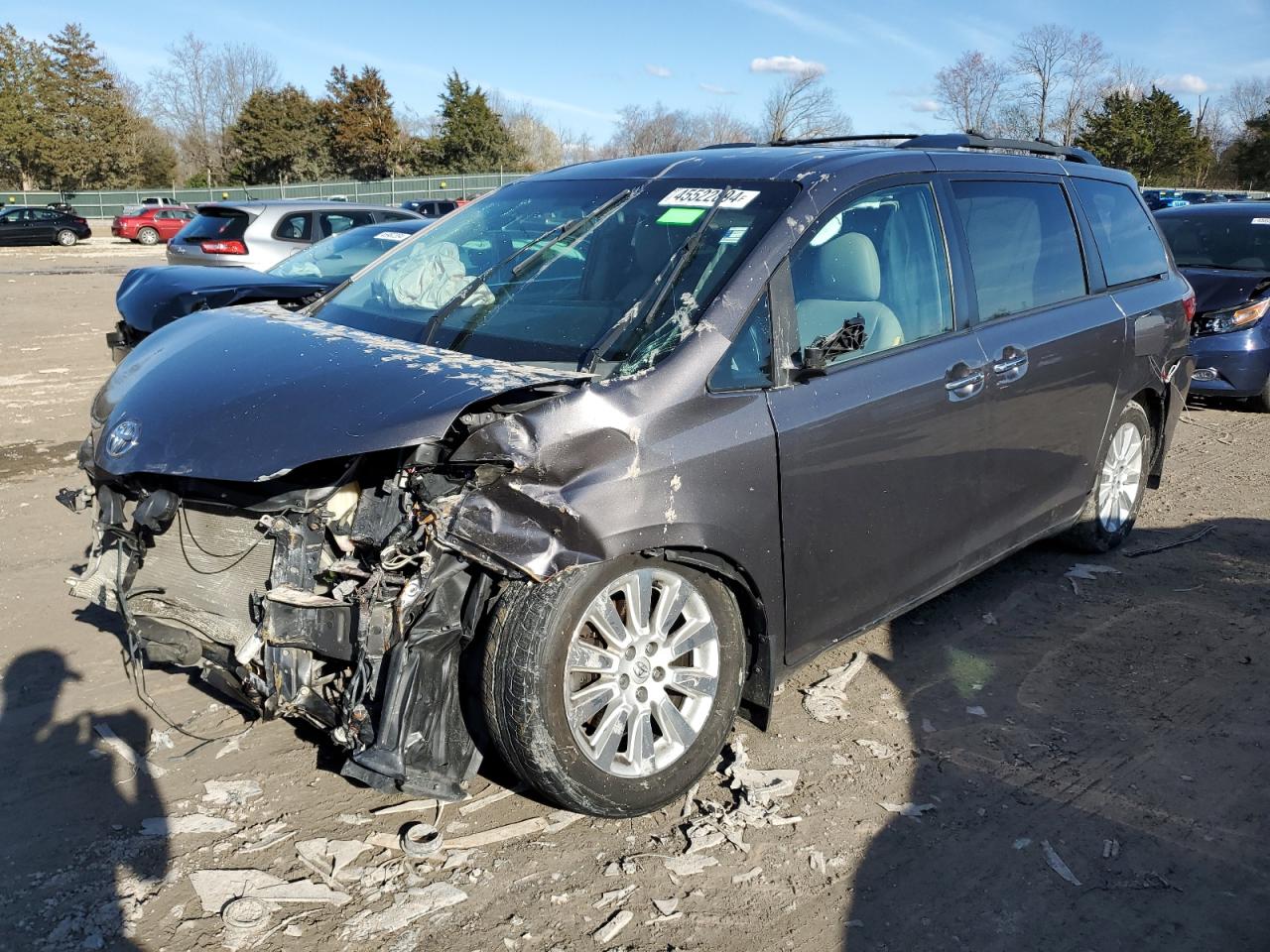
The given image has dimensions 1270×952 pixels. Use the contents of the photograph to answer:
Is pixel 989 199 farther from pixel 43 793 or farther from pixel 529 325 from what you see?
pixel 43 793

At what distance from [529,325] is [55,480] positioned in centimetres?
450

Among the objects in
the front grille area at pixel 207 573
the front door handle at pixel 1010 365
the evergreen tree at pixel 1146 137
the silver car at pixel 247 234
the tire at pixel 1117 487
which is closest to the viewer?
the front grille area at pixel 207 573

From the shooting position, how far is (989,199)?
14.6 ft

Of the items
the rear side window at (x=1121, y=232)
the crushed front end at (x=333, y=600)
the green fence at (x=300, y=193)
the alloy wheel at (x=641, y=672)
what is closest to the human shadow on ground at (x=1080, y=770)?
the alloy wheel at (x=641, y=672)

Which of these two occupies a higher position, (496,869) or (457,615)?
(457,615)

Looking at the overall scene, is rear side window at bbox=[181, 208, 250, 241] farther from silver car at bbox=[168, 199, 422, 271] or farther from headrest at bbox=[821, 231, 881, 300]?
headrest at bbox=[821, 231, 881, 300]

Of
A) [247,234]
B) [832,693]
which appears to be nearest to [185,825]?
[832,693]

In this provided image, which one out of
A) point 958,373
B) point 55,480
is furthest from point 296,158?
point 958,373

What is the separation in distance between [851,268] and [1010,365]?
3.07 ft

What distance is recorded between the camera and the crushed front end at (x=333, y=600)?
2.92 meters

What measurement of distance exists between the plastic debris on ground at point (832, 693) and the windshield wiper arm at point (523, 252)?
1944 mm

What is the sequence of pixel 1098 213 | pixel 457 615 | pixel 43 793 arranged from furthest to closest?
1. pixel 1098 213
2. pixel 43 793
3. pixel 457 615

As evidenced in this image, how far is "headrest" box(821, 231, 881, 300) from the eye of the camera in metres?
3.66

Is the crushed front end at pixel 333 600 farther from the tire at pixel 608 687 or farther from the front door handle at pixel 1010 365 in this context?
the front door handle at pixel 1010 365
